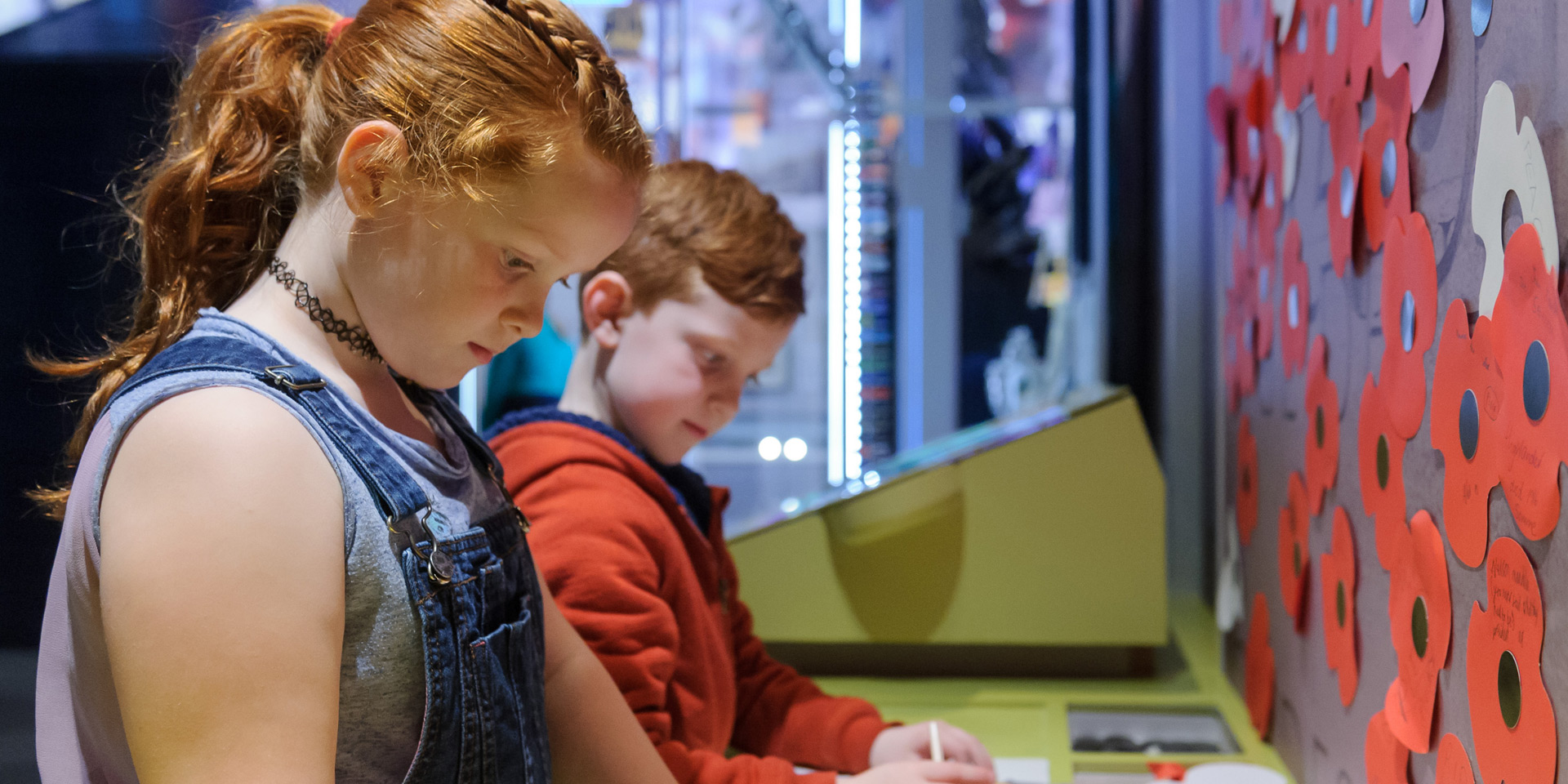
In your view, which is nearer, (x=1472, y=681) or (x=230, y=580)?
(x=230, y=580)

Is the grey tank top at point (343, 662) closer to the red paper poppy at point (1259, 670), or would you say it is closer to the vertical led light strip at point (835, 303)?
the red paper poppy at point (1259, 670)

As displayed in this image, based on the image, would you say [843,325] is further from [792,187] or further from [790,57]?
[790,57]

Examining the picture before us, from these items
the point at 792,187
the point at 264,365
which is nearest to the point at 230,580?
the point at 264,365

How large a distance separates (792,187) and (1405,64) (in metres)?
2.02

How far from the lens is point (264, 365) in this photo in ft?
1.61

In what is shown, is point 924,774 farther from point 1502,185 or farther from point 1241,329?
point 1241,329

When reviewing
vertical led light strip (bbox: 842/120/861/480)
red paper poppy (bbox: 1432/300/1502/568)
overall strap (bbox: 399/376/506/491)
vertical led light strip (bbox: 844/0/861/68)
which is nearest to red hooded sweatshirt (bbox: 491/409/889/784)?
overall strap (bbox: 399/376/506/491)

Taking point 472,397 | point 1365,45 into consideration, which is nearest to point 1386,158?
point 1365,45

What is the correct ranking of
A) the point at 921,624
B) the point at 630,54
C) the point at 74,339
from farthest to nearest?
the point at 630,54, the point at 921,624, the point at 74,339

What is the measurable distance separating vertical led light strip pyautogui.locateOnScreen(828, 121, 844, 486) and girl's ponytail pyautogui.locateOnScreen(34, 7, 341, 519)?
76.4 inches

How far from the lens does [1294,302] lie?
3.05 feet

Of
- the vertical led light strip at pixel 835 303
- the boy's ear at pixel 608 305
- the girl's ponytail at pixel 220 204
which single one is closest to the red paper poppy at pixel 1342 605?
the boy's ear at pixel 608 305

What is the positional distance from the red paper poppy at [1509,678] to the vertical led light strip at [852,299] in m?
1.92

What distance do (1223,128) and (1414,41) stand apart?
1.94 feet
